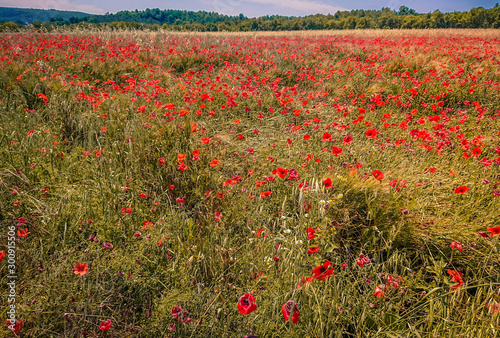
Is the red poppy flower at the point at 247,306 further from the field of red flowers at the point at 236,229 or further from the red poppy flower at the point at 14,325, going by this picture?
the red poppy flower at the point at 14,325

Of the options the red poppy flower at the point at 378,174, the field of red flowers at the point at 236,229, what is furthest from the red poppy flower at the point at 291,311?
the red poppy flower at the point at 378,174

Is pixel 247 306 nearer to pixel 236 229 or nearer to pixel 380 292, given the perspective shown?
pixel 380 292

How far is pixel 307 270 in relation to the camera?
1.46 meters

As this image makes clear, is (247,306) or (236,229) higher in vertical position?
(247,306)

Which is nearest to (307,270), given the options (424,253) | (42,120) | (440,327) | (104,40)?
(440,327)

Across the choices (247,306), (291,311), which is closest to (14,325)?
(247,306)

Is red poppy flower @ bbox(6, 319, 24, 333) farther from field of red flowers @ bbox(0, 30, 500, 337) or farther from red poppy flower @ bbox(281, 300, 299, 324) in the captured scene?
red poppy flower @ bbox(281, 300, 299, 324)

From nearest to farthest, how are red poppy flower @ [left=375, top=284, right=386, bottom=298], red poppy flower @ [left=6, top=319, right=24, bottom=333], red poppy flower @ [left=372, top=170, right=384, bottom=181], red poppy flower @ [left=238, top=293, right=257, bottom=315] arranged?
red poppy flower @ [left=238, top=293, right=257, bottom=315] → red poppy flower @ [left=6, top=319, right=24, bottom=333] → red poppy flower @ [left=375, top=284, right=386, bottom=298] → red poppy flower @ [left=372, top=170, right=384, bottom=181]

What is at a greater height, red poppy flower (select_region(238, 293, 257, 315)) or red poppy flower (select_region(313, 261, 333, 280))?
red poppy flower (select_region(238, 293, 257, 315))

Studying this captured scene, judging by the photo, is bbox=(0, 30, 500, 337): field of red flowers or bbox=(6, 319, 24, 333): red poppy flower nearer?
bbox=(6, 319, 24, 333): red poppy flower

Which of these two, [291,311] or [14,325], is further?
[14,325]

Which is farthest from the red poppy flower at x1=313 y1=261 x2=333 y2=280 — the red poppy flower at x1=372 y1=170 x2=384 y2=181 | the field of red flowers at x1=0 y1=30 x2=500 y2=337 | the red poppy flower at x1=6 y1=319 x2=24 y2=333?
the red poppy flower at x1=6 y1=319 x2=24 y2=333

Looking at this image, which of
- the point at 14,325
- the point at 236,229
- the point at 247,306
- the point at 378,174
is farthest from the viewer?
the point at 236,229

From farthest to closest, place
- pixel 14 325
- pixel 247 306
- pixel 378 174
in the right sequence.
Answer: pixel 378 174 < pixel 14 325 < pixel 247 306
